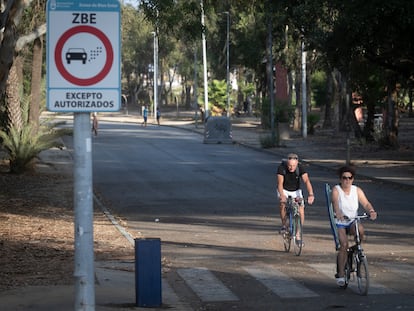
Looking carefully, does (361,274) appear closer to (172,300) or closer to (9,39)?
(172,300)

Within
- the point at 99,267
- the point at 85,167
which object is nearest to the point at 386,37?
the point at 99,267

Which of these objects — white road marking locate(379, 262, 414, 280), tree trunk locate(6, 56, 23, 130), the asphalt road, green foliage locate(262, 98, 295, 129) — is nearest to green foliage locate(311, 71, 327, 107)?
green foliage locate(262, 98, 295, 129)

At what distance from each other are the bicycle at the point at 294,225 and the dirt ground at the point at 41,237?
2546 millimetres

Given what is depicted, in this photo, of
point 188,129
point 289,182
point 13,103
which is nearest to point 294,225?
point 289,182

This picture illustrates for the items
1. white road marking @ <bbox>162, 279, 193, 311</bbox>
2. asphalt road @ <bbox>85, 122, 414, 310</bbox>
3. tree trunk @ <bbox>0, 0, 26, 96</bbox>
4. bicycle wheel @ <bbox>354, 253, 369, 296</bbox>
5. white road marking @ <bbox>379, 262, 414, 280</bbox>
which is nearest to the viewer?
white road marking @ <bbox>162, 279, 193, 311</bbox>

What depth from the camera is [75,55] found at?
6035mm

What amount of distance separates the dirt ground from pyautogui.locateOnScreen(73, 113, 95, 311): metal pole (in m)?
4.78

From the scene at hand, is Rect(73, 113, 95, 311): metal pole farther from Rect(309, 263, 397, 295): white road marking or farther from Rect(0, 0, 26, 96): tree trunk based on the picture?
Rect(0, 0, 26, 96): tree trunk

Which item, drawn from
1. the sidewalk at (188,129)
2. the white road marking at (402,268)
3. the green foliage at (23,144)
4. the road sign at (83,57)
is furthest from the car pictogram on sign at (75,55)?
the green foliage at (23,144)

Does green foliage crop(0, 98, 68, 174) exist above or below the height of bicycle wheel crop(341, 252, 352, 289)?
above

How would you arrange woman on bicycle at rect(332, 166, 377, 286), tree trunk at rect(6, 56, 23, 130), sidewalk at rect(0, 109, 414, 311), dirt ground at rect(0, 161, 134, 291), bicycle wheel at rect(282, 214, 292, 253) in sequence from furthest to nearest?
tree trunk at rect(6, 56, 23, 130) → bicycle wheel at rect(282, 214, 292, 253) → dirt ground at rect(0, 161, 134, 291) → woman on bicycle at rect(332, 166, 377, 286) → sidewalk at rect(0, 109, 414, 311)

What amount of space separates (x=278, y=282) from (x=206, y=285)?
3.15ft

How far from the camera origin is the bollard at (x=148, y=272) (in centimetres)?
959

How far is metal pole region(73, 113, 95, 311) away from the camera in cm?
604
